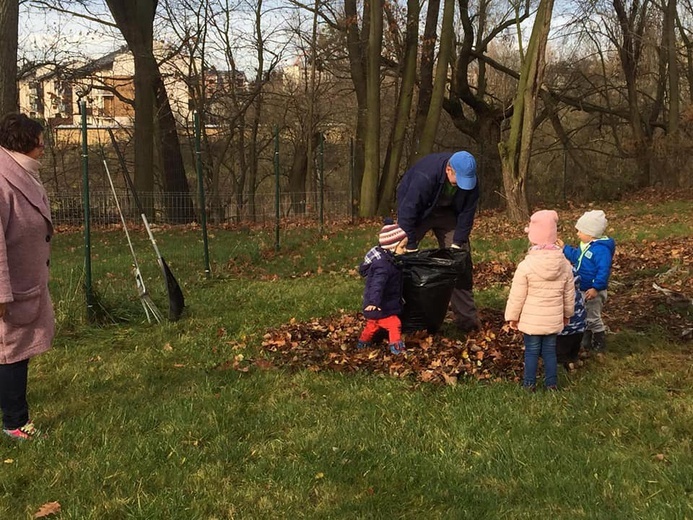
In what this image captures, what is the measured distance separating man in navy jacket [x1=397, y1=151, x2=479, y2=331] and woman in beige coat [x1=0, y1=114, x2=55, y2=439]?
300 cm

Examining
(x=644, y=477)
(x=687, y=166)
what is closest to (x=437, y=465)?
(x=644, y=477)

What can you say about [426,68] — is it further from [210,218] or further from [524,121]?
[210,218]

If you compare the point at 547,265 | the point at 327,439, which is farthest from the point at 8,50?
the point at 547,265

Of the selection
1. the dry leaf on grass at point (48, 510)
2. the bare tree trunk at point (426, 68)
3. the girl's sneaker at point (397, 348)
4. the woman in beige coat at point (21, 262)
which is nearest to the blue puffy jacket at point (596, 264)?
the girl's sneaker at point (397, 348)

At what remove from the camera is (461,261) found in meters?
5.30

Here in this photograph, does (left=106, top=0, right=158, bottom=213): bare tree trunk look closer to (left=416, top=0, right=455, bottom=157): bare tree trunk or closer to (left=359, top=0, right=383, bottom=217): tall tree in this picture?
(left=359, top=0, right=383, bottom=217): tall tree

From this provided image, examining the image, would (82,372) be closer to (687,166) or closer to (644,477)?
(644,477)

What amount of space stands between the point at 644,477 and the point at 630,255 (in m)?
6.97

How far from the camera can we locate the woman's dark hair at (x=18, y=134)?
3.64m

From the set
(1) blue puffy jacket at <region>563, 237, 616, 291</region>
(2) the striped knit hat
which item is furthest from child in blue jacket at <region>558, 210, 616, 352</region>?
(2) the striped knit hat

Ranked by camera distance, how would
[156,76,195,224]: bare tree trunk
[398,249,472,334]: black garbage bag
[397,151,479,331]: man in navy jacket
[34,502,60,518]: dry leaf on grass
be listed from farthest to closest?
[156,76,195,224]: bare tree trunk, [398,249,472,334]: black garbage bag, [397,151,479,331]: man in navy jacket, [34,502,60,518]: dry leaf on grass

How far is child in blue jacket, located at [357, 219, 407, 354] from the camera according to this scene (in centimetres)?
508

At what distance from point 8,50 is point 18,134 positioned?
7.05 metres

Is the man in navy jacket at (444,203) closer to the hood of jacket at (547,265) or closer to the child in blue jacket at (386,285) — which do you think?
the child in blue jacket at (386,285)
